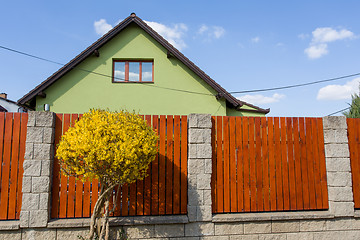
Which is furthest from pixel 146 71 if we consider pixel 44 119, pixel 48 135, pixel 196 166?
pixel 196 166

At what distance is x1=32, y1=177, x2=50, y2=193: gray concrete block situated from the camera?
4172mm

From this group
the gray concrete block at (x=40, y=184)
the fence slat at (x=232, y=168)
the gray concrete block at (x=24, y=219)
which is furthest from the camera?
the fence slat at (x=232, y=168)

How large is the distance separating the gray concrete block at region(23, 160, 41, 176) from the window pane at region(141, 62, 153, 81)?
24.4 feet

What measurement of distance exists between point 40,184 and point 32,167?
0.33 meters

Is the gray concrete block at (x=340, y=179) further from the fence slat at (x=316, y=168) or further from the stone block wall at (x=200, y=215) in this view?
the fence slat at (x=316, y=168)

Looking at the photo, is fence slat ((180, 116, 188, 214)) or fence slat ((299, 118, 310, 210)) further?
fence slat ((299, 118, 310, 210))

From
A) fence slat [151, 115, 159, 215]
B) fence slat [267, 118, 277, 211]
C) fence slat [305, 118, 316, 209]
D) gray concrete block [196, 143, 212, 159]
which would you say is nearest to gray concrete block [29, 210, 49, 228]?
fence slat [151, 115, 159, 215]

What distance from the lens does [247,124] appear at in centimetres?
486

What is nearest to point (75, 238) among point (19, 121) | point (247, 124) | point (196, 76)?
point (19, 121)

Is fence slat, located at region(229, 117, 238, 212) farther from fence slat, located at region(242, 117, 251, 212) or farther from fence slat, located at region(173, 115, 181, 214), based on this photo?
fence slat, located at region(173, 115, 181, 214)

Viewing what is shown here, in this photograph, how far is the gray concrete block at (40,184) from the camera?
417 cm

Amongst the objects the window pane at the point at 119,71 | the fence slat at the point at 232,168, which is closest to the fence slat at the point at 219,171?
→ the fence slat at the point at 232,168

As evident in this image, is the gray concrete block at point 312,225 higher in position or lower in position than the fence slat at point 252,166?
lower

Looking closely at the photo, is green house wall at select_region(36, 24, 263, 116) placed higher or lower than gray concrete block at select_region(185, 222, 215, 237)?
higher
